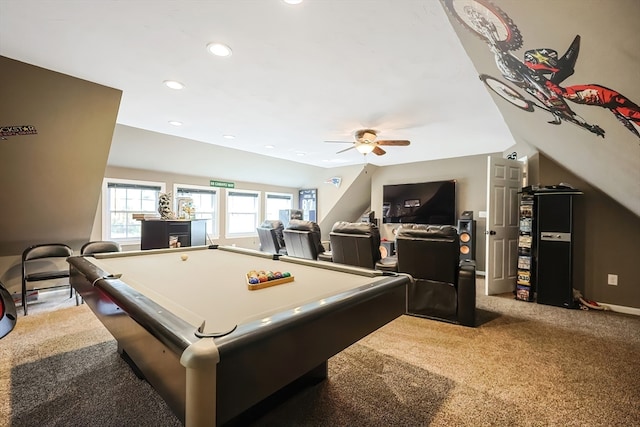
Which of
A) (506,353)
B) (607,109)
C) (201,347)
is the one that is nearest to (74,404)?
(201,347)

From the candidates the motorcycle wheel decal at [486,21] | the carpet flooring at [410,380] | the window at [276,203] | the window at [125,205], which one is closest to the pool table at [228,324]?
the carpet flooring at [410,380]

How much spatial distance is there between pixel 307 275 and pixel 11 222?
401 centimetres

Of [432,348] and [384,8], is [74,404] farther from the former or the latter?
[384,8]

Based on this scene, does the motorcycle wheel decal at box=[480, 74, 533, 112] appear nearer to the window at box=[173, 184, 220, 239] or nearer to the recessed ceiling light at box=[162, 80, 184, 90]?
the recessed ceiling light at box=[162, 80, 184, 90]

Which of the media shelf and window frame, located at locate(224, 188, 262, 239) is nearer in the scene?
the media shelf

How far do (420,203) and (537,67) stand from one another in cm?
504

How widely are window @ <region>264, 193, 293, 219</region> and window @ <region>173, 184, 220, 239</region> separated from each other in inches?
57.3

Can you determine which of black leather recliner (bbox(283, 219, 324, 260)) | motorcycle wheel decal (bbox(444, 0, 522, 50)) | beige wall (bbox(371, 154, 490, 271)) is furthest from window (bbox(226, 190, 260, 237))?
motorcycle wheel decal (bbox(444, 0, 522, 50))

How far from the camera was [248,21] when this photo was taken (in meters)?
1.86

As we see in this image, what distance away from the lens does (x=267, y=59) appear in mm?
2340

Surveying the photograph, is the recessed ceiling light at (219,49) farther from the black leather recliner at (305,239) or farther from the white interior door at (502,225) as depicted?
the white interior door at (502,225)

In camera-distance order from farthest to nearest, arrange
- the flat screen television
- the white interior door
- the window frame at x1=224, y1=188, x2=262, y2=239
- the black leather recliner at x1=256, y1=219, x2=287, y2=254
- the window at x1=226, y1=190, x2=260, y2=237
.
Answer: the window at x1=226, y1=190, x2=260, y2=237 < the window frame at x1=224, y1=188, x2=262, y2=239 < the flat screen television < the black leather recliner at x1=256, y1=219, x2=287, y2=254 < the white interior door

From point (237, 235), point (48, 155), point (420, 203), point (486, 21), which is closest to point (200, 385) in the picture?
point (486, 21)

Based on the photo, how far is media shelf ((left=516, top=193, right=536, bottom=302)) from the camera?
384 cm
